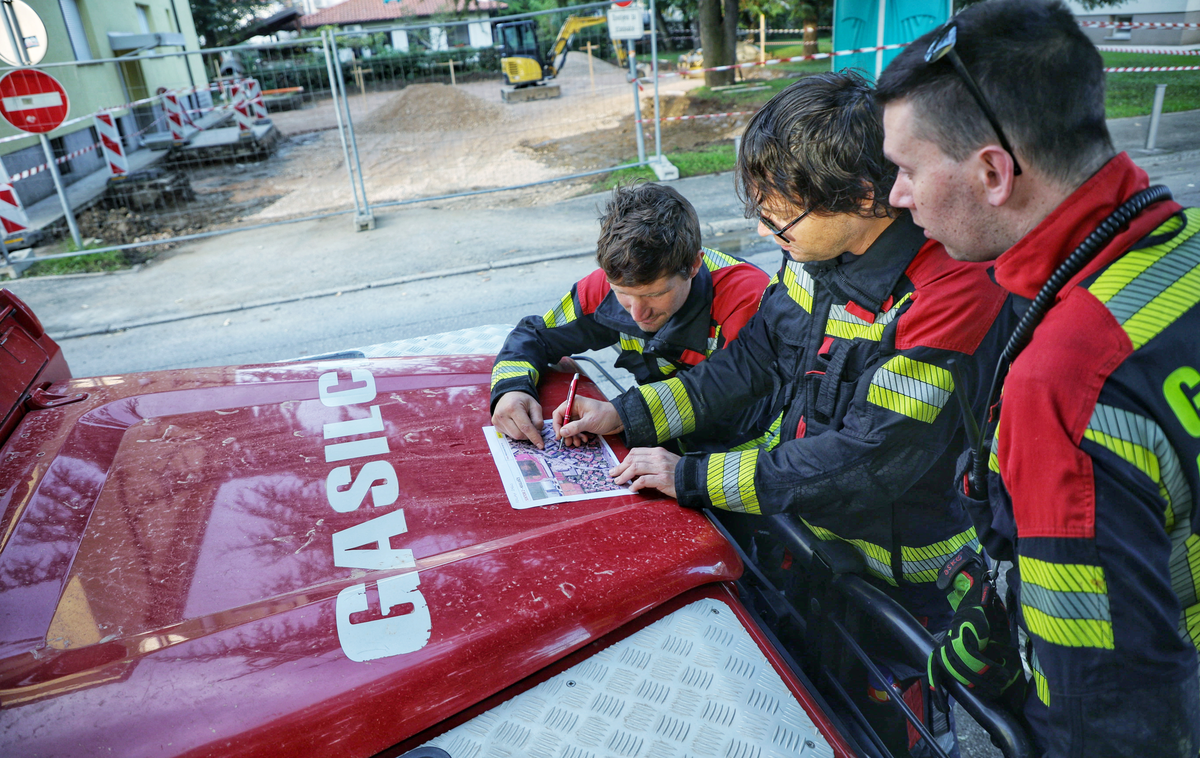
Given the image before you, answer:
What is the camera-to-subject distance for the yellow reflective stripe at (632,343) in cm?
242

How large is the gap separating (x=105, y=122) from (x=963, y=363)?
11.7 meters

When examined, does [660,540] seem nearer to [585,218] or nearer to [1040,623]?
[1040,623]

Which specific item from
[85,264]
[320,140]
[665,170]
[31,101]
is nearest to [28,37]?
[31,101]

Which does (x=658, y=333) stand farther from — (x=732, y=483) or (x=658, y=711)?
(x=658, y=711)

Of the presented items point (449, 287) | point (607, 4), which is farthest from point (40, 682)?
point (607, 4)

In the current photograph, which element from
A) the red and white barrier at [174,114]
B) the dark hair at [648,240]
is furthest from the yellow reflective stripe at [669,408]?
the red and white barrier at [174,114]

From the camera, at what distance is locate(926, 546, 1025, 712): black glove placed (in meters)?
1.17

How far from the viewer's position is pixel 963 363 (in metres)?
1.46

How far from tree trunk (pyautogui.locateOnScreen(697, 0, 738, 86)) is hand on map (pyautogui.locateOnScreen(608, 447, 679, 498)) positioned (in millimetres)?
16245

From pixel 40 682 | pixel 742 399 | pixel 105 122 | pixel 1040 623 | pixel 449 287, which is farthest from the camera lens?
pixel 105 122

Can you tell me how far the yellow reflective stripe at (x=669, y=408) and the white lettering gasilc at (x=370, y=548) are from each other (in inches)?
26.5

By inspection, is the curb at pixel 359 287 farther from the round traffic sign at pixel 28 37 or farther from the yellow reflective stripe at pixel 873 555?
the yellow reflective stripe at pixel 873 555

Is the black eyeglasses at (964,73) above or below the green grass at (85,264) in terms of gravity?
above

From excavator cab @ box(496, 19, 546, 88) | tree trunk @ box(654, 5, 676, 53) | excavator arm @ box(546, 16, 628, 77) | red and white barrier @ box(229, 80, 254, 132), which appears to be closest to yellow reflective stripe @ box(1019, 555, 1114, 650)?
red and white barrier @ box(229, 80, 254, 132)
